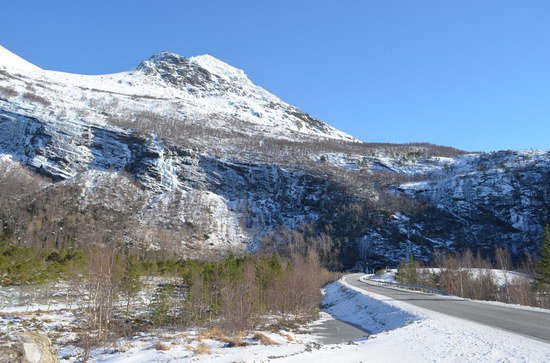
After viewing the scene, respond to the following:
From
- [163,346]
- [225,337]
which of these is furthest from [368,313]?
[163,346]

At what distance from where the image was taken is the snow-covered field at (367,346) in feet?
51.7

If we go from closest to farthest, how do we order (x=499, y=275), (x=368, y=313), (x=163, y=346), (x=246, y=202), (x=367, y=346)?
(x=367, y=346)
(x=163, y=346)
(x=368, y=313)
(x=499, y=275)
(x=246, y=202)

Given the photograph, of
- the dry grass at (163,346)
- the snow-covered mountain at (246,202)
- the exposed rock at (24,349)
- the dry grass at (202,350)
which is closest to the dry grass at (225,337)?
the dry grass at (202,350)

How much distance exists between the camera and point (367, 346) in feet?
63.4

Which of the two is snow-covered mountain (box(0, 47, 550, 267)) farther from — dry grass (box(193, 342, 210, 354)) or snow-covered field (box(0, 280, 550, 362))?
dry grass (box(193, 342, 210, 354))

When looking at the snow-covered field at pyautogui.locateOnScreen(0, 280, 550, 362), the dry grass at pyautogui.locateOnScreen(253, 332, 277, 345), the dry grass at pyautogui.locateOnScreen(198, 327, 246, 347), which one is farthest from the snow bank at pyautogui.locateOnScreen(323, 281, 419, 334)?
the dry grass at pyautogui.locateOnScreen(198, 327, 246, 347)

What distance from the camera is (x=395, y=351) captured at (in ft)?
58.0

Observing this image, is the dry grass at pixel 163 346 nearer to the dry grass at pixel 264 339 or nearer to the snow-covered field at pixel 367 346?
the snow-covered field at pixel 367 346

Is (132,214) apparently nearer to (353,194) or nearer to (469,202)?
(353,194)

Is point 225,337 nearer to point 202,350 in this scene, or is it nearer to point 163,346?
point 163,346

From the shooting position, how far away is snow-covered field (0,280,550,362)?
51.7 feet

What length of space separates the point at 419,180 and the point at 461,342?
18865cm

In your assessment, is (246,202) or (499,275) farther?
(246,202)

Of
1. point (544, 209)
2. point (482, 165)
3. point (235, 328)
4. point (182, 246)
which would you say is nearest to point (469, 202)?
point (544, 209)
